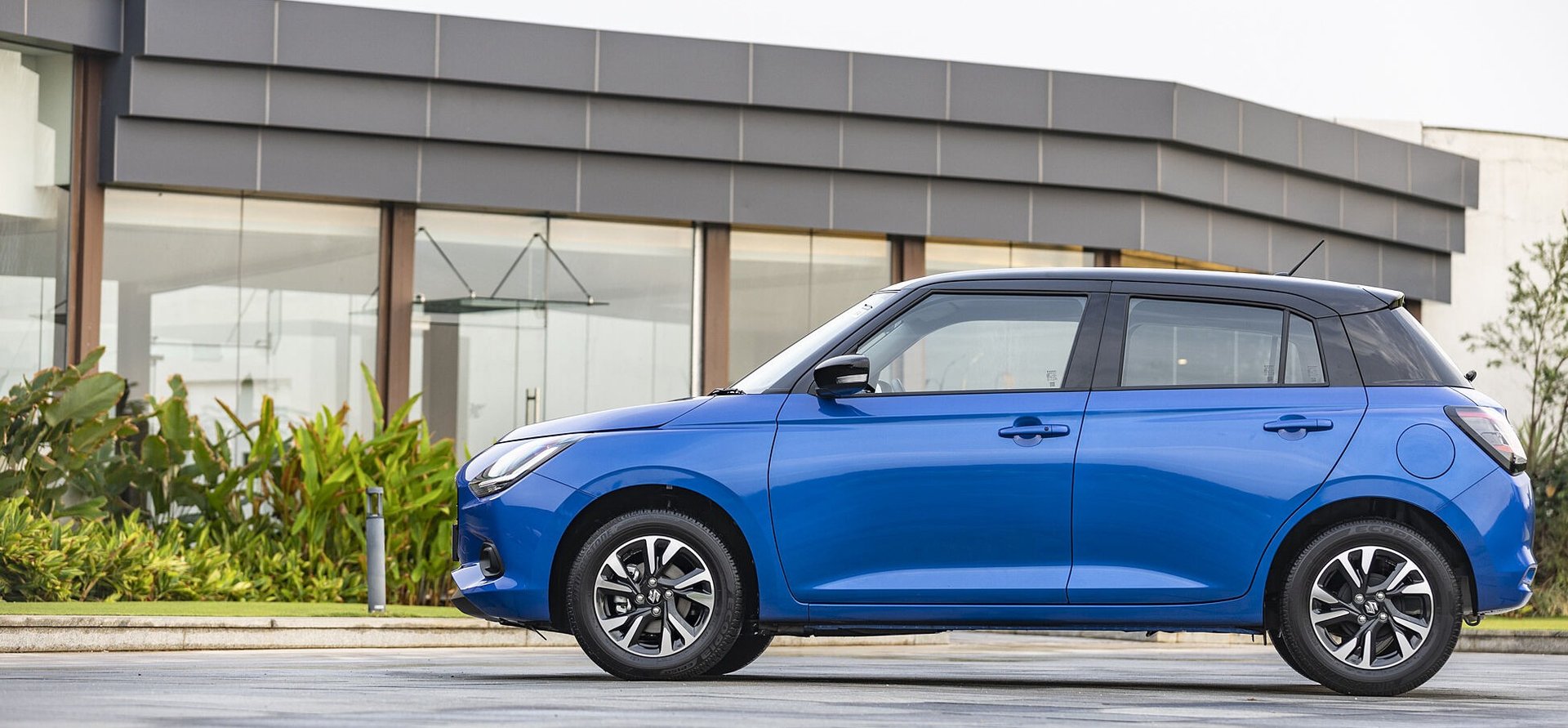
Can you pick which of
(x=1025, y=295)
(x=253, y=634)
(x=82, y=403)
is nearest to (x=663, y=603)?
(x=1025, y=295)

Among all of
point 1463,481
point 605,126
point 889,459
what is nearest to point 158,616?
point 889,459

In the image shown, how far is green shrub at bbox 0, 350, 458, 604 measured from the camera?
15.6 m

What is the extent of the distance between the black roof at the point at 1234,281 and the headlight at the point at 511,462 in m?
1.62

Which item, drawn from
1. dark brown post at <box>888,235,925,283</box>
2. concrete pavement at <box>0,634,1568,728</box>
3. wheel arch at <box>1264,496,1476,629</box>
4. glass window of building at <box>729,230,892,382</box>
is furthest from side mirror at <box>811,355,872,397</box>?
dark brown post at <box>888,235,925,283</box>

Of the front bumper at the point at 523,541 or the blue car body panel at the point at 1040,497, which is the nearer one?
the blue car body panel at the point at 1040,497

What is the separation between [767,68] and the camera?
69.3 ft

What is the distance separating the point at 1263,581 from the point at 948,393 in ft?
4.83

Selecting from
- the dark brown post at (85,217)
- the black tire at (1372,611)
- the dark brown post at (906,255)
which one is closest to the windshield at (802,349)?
the black tire at (1372,611)

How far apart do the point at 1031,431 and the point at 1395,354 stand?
5.35 feet

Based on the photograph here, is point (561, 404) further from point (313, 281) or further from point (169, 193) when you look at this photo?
point (169, 193)

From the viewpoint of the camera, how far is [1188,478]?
732 centimetres

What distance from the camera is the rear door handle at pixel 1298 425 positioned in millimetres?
7398

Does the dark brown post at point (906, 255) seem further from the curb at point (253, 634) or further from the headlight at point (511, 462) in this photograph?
the headlight at point (511, 462)

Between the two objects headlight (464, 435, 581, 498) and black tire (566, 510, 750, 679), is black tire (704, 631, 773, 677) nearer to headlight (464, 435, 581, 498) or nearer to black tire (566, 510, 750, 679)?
black tire (566, 510, 750, 679)
